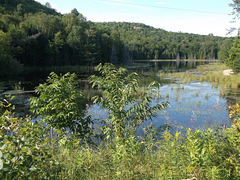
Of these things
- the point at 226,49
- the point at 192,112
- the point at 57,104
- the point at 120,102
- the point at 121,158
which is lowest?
the point at 192,112

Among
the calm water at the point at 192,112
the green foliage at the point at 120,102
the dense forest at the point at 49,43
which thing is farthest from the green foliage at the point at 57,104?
the dense forest at the point at 49,43

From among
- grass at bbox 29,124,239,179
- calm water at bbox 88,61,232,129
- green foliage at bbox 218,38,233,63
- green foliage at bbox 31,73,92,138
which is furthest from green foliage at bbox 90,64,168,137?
green foliage at bbox 218,38,233,63

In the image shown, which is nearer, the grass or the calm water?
the grass

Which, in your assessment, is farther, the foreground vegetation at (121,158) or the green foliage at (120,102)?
the green foliage at (120,102)

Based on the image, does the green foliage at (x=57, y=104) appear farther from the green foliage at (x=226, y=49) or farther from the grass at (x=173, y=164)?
the green foliage at (x=226, y=49)

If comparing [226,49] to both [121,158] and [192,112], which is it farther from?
[121,158]

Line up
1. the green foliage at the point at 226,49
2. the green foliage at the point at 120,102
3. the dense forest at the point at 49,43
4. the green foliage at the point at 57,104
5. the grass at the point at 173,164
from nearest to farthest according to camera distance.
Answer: the grass at the point at 173,164 < the green foliage at the point at 120,102 < the green foliage at the point at 57,104 < the dense forest at the point at 49,43 < the green foliage at the point at 226,49

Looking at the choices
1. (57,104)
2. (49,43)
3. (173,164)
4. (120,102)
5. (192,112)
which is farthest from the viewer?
(49,43)

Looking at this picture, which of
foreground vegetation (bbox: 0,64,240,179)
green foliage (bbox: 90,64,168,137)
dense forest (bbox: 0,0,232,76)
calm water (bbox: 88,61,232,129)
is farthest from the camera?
dense forest (bbox: 0,0,232,76)

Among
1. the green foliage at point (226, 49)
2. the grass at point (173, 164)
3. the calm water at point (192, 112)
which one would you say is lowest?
the calm water at point (192, 112)

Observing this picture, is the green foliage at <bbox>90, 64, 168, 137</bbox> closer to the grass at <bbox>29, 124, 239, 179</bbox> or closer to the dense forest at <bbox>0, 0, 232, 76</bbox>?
the grass at <bbox>29, 124, 239, 179</bbox>

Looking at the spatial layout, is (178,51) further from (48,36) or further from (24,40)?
(24,40)

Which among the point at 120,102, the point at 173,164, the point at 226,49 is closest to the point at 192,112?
the point at 120,102

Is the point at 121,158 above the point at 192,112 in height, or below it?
above
